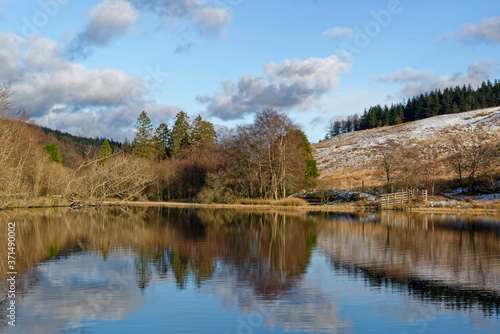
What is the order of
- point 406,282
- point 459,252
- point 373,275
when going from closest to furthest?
point 406,282
point 373,275
point 459,252

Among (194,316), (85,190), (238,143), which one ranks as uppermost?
(238,143)

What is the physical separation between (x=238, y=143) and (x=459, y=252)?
1472 inches

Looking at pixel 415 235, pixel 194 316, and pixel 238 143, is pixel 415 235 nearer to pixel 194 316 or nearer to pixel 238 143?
pixel 194 316

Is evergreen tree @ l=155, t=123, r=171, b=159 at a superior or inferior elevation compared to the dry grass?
superior

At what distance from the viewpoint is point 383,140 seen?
348ft

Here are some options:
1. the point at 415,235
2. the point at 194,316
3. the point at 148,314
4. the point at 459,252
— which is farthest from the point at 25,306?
the point at 415,235

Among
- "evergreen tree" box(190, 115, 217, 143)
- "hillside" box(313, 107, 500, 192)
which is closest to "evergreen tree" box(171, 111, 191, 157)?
"evergreen tree" box(190, 115, 217, 143)

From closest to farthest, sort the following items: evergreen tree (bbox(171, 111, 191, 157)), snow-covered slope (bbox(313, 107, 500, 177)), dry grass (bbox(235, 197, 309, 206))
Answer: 1. dry grass (bbox(235, 197, 309, 206))
2. evergreen tree (bbox(171, 111, 191, 157))
3. snow-covered slope (bbox(313, 107, 500, 177))

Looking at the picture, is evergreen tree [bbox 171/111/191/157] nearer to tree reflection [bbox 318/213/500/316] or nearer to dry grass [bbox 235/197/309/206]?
dry grass [bbox 235/197/309/206]

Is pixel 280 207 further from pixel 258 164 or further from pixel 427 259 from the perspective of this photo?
pixel 427 259

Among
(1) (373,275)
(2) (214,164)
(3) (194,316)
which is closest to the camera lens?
(3) (194,316)

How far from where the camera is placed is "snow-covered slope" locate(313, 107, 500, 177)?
9294 centimetres

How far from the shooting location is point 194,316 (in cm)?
1046

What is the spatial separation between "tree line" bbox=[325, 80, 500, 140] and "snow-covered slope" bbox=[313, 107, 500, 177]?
1069 centimetres
